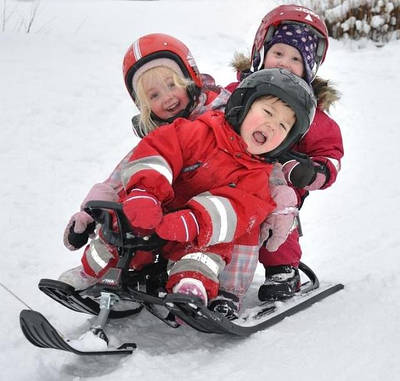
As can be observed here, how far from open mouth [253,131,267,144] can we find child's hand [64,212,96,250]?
781 mm

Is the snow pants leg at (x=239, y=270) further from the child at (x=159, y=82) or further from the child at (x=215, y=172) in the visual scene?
the child at (x=159, y=82)

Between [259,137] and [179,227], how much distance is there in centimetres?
53

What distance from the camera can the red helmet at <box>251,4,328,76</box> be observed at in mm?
3256

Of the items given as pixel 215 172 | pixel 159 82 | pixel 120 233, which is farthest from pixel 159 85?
pixel 120 233

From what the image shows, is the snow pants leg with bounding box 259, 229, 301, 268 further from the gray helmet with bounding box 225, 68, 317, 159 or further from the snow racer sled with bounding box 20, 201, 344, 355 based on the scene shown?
the gray helmet with bounding box 225, 68, 317, 159

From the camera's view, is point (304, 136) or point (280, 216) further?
point (304, 136)

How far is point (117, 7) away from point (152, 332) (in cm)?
581

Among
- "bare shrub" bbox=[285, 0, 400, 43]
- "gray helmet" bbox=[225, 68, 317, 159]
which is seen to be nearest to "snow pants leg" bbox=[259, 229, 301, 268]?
"gray helmet" bbox=[225, 68, 317, 159]

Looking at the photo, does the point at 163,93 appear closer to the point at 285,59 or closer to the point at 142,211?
the point at 285,59

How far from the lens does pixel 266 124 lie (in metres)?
2.57

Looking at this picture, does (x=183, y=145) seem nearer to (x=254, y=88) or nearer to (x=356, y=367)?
(x=254, y=88)

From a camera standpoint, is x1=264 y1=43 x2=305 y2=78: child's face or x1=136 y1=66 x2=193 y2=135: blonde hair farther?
x1=264 y1=43 x2=305 y2=78: child's face

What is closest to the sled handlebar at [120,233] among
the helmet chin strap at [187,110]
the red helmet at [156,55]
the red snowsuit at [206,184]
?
the red snowsuit at [206,184]

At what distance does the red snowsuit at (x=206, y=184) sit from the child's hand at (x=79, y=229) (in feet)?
0.59
